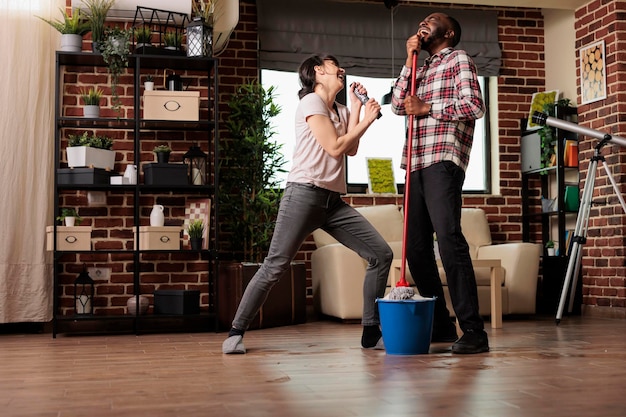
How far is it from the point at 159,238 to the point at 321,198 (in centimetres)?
170

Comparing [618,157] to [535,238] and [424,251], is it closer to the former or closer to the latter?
[535,238]

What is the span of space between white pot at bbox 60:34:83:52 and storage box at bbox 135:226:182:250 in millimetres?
1147

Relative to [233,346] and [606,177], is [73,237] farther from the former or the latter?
[606,177]

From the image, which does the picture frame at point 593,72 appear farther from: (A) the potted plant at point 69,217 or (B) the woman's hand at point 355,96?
(A) the potted plant at point 69,217

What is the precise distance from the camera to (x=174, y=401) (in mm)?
2512

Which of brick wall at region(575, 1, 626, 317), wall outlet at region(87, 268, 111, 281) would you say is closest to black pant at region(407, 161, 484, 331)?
wall outlet at region(87, 268, 111, 281)

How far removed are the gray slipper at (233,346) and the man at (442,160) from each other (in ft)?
2.81

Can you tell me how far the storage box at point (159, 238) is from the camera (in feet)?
16.8

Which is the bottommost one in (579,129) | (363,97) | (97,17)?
(363,97)

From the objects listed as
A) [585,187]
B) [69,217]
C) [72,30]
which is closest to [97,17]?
[72,30]

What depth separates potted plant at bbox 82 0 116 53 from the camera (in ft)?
17.0

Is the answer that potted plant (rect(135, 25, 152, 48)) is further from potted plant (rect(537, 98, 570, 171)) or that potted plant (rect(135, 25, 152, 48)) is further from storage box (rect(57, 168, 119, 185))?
potted plant (rect(537, 98, 570, 171))

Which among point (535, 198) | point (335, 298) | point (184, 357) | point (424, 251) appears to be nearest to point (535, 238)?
point (535, 198)

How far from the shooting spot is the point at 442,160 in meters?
3.72
